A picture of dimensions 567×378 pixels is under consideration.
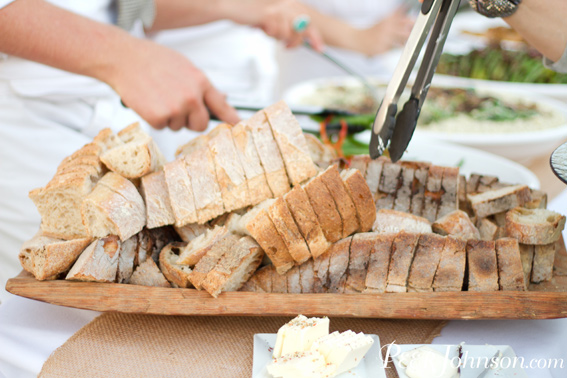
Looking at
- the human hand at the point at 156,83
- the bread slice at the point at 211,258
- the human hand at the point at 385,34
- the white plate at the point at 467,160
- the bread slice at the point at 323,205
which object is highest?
the human hand at the point at 156,83

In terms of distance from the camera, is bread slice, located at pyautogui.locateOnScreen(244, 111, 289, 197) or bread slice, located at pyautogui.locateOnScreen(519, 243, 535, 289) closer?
bread slice, located at pyautogui.locateOnScreen(519, 243, 535, 289)

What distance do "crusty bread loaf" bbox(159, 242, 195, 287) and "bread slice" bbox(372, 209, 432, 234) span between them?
57 cm

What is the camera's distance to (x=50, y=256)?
1.44 meters

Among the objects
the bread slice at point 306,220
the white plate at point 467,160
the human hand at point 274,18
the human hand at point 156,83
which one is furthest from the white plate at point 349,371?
the human hand at point 274,18

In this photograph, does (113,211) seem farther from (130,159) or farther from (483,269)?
(483,269)

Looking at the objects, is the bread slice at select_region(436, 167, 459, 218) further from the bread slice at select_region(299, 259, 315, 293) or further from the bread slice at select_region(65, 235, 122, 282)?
the bread slice at select_region(65, 235, 122, 282)

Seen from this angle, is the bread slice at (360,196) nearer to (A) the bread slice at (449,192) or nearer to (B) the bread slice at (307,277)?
(B) the bread slice at (307,277)

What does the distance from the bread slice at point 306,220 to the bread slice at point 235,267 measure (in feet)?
0.47

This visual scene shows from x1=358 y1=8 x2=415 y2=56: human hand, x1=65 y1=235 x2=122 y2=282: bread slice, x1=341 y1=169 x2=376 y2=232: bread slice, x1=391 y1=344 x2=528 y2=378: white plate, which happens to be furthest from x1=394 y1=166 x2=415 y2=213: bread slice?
x1=358 y1=8 x2=415 y2=56: human hand

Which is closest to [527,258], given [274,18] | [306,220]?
[306,220]

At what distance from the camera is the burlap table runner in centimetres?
132

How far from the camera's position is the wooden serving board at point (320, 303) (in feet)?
4.45

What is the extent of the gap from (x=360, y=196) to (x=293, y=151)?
0.83ft

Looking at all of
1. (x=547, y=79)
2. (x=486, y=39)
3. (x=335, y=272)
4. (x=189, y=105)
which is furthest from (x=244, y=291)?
(x=486, y=39)
